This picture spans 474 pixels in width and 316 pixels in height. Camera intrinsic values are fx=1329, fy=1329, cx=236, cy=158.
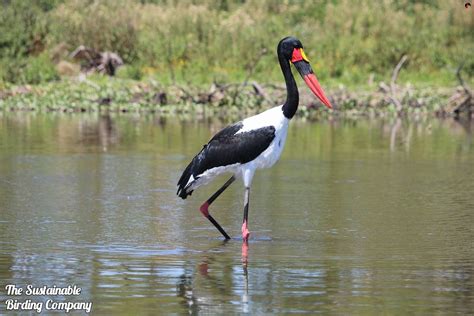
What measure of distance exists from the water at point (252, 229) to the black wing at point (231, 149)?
560 millimetres

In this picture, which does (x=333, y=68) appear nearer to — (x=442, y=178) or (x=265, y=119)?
(x=442, y=178)

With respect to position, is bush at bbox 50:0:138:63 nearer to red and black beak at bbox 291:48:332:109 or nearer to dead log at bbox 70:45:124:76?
dead log at bbox 70:45:124:76

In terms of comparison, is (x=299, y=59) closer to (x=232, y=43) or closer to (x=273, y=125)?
(x=273, y=125)

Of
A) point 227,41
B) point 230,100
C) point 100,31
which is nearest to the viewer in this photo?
point 230,100

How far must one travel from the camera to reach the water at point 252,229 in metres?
7.95

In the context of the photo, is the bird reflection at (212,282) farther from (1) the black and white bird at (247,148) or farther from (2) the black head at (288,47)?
(2) the black head at (288,47)

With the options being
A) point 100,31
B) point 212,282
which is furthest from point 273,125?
point 100,31

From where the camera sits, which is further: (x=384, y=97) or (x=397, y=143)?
(x=384, y=97)

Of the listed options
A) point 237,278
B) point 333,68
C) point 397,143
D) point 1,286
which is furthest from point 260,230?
point 333,68

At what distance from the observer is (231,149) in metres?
10.2

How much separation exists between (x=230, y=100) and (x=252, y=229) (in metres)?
15.2

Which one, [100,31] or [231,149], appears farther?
[100,31]

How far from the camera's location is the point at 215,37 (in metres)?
33.2

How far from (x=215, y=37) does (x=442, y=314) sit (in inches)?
1028
